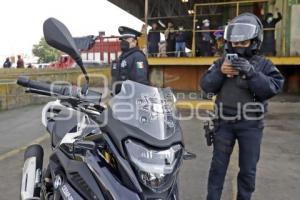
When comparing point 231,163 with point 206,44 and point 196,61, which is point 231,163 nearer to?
point 196,61

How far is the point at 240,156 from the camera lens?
3.43 metres

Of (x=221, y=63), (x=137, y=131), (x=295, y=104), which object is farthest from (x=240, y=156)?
(x=295, y=104)

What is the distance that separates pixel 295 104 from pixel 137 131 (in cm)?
969

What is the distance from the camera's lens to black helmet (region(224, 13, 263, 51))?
10.4ft

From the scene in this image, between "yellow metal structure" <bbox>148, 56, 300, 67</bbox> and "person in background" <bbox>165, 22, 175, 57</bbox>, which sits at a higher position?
"person in background" <bbox>165, 22, 175, 57</bbox>

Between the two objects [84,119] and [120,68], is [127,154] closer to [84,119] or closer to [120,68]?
[84,119]

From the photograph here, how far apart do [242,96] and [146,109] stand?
66.1 inches

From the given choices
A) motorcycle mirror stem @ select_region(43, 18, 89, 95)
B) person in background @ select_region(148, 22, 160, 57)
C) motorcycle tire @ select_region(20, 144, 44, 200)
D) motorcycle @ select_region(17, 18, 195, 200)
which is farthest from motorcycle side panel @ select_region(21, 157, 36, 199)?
person in background @ select_region(148, 22, 160, 57)

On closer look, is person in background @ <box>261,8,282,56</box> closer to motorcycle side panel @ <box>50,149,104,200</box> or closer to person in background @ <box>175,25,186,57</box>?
person in background @ <box>175,25,186,57</box>

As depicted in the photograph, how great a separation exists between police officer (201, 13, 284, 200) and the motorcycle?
51.4 inches

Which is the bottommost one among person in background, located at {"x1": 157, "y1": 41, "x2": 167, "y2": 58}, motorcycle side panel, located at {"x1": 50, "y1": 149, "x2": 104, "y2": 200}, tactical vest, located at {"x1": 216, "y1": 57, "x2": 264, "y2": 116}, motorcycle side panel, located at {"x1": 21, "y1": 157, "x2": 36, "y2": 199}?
motorcycle side panel, located at {"x1": 21, "y1": 157, "x2": 36, "y2": 199}

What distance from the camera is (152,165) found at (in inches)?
65.9

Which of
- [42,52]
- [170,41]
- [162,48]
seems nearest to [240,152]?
[170,41]

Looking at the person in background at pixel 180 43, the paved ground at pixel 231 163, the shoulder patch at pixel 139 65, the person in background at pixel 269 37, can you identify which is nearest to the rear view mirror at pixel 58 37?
the paved ground at pixel 231 163
